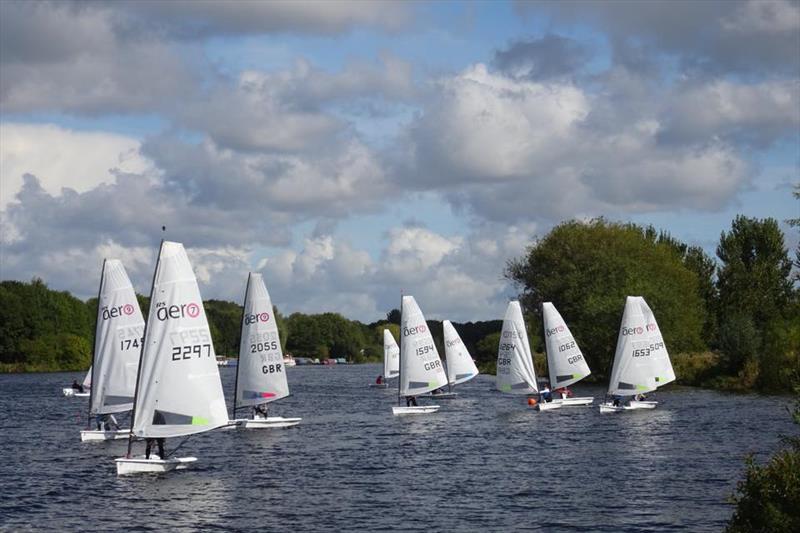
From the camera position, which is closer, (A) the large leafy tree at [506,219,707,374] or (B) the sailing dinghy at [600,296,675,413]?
(B) the sailing dinghy at [600,296,675,413]

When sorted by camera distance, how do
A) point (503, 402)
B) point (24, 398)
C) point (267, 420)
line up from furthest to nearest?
1. point (24, 398)
2. point (503, 402)
3. point (267, 420)

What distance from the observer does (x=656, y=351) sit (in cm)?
8162

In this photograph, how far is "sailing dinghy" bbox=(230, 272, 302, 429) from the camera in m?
67.1

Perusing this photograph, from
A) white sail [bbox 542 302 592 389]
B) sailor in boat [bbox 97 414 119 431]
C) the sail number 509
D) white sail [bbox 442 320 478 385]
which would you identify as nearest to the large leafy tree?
white sail [bbox 442 320 478 385]

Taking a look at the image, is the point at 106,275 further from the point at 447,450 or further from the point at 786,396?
the point at 786,396

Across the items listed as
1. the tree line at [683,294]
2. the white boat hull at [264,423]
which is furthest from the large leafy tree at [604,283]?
the white boat hull at [264,423]

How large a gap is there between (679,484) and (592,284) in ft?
244

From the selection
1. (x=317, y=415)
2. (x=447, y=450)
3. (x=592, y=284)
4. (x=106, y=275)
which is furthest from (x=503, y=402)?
(x=106, y=275)

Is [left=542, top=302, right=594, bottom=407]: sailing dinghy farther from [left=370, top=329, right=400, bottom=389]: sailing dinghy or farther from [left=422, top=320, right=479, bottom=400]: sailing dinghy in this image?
[left=370, top=329, right=400, bottom=389]: sailing dinghy

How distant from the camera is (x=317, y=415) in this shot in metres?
82.4

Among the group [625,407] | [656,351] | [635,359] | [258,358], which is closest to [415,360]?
[625,407]

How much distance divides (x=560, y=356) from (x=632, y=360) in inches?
251

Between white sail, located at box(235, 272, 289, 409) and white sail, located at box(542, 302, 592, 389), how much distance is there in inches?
975

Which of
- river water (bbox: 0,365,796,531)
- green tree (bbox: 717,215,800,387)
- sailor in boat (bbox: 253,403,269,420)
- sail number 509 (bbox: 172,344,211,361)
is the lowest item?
river water (bbox: 0,365,796,531)
